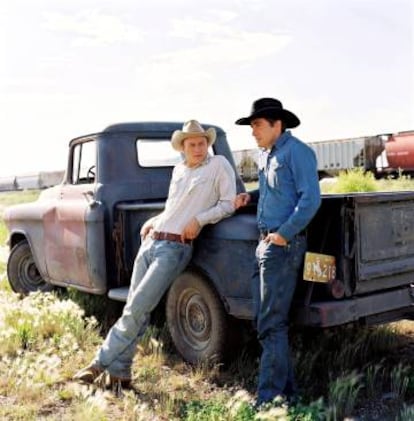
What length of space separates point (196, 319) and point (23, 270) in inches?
127

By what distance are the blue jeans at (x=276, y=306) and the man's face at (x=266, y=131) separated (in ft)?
2.17

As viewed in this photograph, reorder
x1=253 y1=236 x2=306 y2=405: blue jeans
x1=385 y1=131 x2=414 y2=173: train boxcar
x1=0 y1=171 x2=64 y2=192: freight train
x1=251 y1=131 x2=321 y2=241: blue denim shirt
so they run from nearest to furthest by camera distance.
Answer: x1=251 y1=131 x2=321 y2=241: blue denim shirt → x1=253 y1=236 x2=306 y2=405: blue jeans → x1=385 y1=131 x2=414 y2=173: train boxcar → x1=0 y1=171 x2=64 y2=192: freight train

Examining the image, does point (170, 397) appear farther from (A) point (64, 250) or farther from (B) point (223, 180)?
(A) point (64, 250)

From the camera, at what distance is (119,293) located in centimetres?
521

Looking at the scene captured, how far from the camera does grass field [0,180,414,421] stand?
12.6ft

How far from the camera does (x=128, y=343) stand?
442 cm

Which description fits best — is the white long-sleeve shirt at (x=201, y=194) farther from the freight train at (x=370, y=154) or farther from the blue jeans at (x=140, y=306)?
the freight train at (x=370, y=154)

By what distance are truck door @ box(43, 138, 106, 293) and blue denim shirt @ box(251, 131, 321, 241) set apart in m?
1.91

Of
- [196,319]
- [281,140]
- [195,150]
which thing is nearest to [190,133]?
[195,150]

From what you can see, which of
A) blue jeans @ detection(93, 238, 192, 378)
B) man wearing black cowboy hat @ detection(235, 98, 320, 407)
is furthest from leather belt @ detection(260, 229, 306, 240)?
blue jeans @ detection(93, 238, 192, 378)

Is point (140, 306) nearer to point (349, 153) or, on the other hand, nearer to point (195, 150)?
point (195, 150)

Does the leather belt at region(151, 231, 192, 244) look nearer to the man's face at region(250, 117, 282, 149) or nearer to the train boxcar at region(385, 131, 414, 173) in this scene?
the man's face at region(250, 117, 282, 149)

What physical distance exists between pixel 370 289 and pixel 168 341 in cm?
186

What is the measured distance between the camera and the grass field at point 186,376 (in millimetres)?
3850
